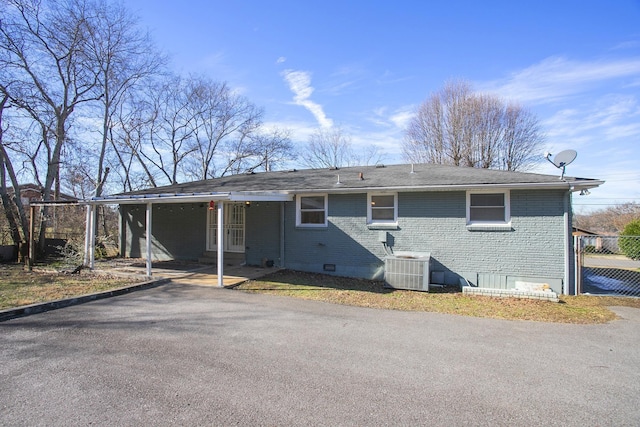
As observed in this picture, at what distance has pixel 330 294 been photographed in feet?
27.2

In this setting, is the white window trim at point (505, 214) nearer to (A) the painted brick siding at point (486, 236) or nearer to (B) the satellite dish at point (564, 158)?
(A) the painted brick siding at point (486, 236)

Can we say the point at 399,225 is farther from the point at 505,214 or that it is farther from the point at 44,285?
the point at 44,285

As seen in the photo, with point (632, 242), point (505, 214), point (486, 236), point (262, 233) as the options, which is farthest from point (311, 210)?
point (632, 242)

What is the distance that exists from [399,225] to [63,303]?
832 cm

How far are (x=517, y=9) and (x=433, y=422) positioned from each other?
407 inches

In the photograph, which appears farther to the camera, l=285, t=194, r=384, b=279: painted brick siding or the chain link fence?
l=285, t=194, r=384, b=279: painted brick siding

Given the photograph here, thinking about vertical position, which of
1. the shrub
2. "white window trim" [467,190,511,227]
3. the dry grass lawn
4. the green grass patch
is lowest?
the green grass patch

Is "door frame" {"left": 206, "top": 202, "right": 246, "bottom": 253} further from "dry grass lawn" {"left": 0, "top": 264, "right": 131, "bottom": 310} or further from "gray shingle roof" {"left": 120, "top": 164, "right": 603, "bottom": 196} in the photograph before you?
"dry grass lawn" {"left": 0, "top": 264, "right": 131, "bottom": 310}

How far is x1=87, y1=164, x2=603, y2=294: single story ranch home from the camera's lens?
28.6 feet

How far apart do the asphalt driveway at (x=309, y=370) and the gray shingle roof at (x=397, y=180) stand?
12.6 ft

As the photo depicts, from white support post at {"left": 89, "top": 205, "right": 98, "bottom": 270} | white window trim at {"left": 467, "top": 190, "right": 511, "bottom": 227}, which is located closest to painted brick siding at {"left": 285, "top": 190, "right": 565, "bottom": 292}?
white window trim at {"left": 467, "top": 190, "right": 511, "bottom": 227}

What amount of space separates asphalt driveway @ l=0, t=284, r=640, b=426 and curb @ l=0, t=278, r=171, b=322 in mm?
311

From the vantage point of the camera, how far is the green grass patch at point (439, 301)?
663 cm

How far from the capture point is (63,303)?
675 centimetres
